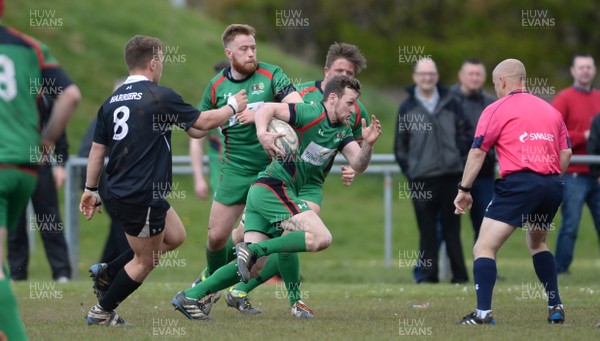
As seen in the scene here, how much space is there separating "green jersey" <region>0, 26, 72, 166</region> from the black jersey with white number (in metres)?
1.52

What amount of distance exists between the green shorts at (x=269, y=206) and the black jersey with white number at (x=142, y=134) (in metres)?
0.92

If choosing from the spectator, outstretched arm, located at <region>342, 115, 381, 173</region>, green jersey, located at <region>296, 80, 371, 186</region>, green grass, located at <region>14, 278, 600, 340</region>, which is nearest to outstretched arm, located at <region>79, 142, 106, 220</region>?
green grass, located at <region>14, 278, 600, 340</region>

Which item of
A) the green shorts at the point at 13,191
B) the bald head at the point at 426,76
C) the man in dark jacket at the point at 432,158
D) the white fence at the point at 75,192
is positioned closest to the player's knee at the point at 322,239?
the green shorts at the point at 13,191

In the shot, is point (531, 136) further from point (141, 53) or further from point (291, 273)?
point (141, 53)

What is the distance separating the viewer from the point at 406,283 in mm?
13062

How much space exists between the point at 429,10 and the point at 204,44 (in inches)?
496

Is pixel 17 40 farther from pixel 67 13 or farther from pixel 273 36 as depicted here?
pixel 273 36

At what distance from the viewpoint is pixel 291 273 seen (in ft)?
30.4

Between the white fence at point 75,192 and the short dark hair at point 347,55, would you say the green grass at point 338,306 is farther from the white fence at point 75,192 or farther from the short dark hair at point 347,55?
the short dark hair at point 347,55

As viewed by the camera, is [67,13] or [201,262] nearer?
[201,262]

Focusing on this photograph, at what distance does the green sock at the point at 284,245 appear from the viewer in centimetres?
846

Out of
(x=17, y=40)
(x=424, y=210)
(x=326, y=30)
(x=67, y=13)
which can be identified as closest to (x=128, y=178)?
(x=17, y=40)

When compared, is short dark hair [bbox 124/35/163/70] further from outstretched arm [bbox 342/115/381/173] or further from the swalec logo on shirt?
the swalec logo on shirt

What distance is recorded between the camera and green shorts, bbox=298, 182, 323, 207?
30.2ft
